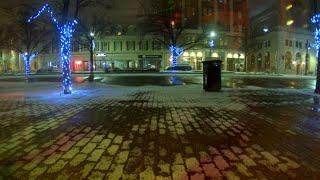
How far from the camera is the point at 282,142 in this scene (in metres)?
8.44

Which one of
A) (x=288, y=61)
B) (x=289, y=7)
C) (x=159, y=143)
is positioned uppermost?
(x=289, y=7)

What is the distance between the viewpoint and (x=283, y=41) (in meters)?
86.1

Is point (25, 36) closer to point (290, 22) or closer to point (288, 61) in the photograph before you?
point (288, 61)

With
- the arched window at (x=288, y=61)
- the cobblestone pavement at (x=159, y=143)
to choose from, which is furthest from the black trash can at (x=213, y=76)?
the arched window at (x=288, y=61)

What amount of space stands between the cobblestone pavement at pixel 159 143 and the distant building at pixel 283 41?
7348 cm

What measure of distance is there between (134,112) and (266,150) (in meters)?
6.03

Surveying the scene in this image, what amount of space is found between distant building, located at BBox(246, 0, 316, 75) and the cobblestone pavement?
7348cm

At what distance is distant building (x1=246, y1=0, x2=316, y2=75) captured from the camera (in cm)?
8525

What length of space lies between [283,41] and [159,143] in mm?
82109

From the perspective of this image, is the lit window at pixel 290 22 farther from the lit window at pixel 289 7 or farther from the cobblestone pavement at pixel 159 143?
the cobblestone pavement at pixel 159 143

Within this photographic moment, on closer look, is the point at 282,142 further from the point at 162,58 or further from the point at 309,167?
the point at 162,58

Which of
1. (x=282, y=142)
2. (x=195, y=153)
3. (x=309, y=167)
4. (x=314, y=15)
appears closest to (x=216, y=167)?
(x=195, y=153)

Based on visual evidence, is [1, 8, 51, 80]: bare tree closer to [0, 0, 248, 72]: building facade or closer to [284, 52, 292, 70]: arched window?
[0, 0, 248, 72]: building facade

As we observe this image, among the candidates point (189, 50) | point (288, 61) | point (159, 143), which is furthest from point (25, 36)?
point (159, 143)
